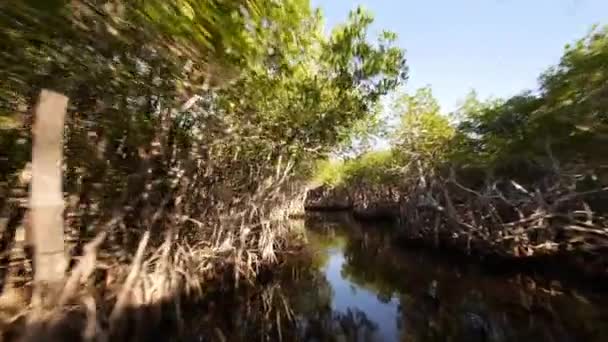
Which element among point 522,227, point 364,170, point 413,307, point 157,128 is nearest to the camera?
point 157,128

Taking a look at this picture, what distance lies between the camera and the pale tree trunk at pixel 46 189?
181cm

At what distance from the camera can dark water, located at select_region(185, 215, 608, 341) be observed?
24.7 feet

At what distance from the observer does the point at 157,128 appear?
668 cm

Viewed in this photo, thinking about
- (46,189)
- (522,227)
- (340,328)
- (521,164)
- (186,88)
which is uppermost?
(186,88)

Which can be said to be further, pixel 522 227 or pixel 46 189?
pixel 522 227

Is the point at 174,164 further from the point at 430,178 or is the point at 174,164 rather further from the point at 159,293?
the point at 430,178

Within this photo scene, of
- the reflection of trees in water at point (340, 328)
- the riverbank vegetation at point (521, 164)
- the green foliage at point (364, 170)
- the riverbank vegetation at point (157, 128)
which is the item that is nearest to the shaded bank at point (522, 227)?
the riverbank vegetation at point (521, 164)

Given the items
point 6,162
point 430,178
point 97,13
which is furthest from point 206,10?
point 430,178

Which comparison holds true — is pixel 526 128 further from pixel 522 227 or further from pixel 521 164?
pixel 522 227

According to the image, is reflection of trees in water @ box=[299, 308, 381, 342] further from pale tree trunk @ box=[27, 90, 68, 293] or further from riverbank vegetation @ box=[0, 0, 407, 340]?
pale tree trunk @ box=[27, 90, 68, 293]

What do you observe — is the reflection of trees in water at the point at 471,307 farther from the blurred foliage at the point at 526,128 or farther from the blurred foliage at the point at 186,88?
the blurred foliage at the point at 186,88

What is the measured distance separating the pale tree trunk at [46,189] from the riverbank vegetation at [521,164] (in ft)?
34.6

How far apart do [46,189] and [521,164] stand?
633 inches

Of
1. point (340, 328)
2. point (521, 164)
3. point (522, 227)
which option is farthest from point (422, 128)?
point (340, 328)
